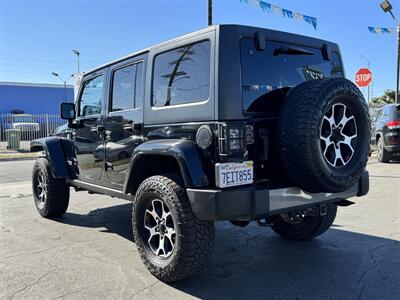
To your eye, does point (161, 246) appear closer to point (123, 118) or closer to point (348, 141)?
point (123, 118)

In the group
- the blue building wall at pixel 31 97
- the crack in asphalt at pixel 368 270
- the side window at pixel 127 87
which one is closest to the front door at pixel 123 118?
the side window at pixel 127 87

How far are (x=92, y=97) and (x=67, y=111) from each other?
480 mm

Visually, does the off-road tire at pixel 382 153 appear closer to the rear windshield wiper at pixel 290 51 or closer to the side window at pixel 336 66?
the side window at pixel 336 66

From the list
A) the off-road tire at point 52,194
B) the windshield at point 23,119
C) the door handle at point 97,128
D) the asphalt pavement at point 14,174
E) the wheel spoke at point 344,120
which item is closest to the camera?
the wheel spoke at point 344,120

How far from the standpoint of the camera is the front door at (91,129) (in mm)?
4707

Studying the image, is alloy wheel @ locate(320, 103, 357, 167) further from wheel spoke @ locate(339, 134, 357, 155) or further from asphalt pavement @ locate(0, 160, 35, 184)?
asphalt pavement @ locate(0, 160, 35, 184)

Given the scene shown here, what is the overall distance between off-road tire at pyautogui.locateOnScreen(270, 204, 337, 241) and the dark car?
7.65 m

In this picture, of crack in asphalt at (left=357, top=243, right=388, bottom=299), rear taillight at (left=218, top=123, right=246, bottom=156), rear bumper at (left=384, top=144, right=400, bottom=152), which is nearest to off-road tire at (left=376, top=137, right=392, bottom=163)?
rear bumper at (left=384, top=144, right=400, bottom=152)

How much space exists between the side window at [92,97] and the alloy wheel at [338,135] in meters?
2.66

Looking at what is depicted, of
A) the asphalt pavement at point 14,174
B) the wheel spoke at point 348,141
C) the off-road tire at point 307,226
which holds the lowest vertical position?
the asphalt pavement at point 14,174

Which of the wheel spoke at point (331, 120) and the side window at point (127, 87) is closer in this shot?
the wheel spoke at point (331, 120)

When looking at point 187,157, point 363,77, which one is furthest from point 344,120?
point 363,77

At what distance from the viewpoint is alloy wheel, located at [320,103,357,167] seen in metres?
3.19

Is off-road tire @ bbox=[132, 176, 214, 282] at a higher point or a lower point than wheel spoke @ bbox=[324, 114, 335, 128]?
lower
